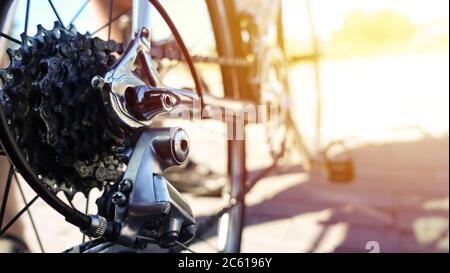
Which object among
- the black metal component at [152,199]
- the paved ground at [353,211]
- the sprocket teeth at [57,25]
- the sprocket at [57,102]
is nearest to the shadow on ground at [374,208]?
the paved ground at [353,211]

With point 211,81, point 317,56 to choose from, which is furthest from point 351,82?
point 211,81

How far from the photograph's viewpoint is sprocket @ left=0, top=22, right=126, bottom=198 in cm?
81

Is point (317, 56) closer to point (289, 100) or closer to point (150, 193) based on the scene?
point (289, 100)

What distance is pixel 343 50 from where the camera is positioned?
17.0 ft

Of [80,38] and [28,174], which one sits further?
[80,38]

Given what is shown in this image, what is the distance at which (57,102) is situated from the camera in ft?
2.68

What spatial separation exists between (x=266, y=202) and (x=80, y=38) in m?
1.45

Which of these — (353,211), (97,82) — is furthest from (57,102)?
(353,211)

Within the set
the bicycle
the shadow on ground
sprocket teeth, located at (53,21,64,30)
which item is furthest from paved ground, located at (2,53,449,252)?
sprocket teeth, located at (53,21,64,30)

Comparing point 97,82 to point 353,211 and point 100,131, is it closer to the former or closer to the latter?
point 100,131

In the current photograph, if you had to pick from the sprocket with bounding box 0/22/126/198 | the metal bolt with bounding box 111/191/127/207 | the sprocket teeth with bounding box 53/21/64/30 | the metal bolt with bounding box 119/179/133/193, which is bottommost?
the metal bolt with bounding box 111/191/127/207

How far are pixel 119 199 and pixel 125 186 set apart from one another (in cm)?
3

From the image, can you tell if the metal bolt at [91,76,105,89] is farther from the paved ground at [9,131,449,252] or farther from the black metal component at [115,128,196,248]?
the paved ground at [9,131,449,252]
